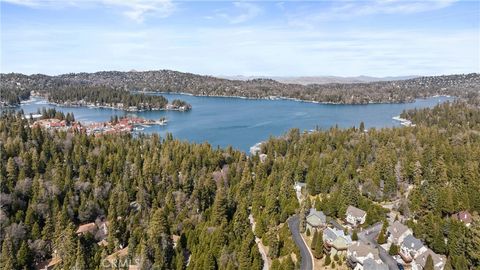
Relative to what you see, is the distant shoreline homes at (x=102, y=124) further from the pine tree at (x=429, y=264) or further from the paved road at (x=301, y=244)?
the pine tree at (x=429, y=264)

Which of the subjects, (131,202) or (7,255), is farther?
(131,202)

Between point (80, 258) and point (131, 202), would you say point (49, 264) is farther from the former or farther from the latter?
point (131, 202)

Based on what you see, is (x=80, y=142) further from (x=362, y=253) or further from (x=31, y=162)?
(x=362, y=253)

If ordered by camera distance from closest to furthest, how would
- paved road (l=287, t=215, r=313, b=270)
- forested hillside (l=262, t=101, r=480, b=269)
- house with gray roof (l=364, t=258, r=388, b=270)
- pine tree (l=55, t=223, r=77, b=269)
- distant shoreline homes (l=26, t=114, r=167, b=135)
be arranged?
1. house with gray roof (l=364, t=258, r=388, b=270)
2. paved road (l=287, t=215, r=313, b=270)
3. pine tree (l=55, t=223, r=77, b=269)
4. forested hillside (l=262, t=101, r=480, b=269)
5. distant shoreline homes (l=26, t=114, r=167, b=135)

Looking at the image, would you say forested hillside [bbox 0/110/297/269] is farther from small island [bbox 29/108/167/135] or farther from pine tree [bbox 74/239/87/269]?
small island [bbox 29/108/167/135]

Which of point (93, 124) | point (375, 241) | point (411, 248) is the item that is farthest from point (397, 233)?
point (93, 124)

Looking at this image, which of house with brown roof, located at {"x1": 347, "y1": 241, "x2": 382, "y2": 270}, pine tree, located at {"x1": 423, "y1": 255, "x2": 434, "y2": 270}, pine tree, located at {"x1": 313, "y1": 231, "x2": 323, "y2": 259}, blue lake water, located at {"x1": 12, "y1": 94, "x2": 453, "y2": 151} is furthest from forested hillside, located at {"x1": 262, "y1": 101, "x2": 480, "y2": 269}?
blue lake water, located at {"x1": 12, "y1": 94, "x2": 453, "y2": 151}
